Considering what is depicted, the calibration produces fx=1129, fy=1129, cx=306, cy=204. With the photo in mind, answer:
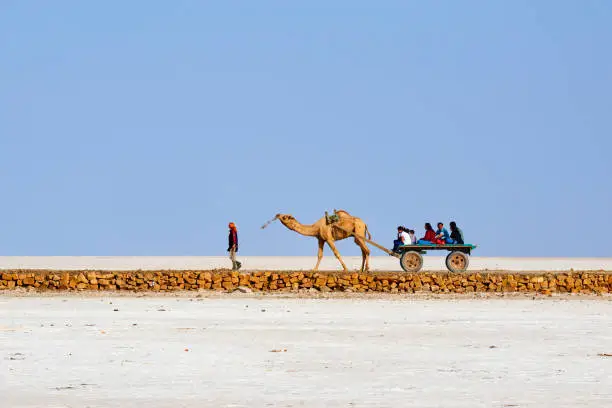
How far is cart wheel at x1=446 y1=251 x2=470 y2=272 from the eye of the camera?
32594mm

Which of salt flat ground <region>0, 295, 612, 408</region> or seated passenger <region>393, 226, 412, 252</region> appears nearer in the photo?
salt flat ground <region>0, 295, 612, 408</region>

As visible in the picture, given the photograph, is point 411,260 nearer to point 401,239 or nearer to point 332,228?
point 401,239

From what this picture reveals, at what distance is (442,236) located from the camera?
107 feet

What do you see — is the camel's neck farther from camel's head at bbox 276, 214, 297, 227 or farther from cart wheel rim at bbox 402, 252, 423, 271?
cart wheel rim at bbox 402, 252, 423, 271

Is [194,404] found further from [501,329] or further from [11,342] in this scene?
[501,329]

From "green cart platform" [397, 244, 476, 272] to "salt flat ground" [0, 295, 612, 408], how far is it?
8548 mm

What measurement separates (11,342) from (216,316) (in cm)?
573

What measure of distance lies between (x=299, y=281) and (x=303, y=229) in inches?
180

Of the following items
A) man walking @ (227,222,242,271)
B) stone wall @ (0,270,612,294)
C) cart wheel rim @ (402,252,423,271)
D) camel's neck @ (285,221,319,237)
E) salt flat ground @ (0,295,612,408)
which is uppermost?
camel's neck @ (285,221,319,237)

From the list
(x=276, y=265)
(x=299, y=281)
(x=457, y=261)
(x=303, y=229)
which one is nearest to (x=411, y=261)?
(x=457, y=261)

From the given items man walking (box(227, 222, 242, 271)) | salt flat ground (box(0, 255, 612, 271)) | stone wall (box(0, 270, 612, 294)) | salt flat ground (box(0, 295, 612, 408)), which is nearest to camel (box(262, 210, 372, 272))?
man walking (box(227, 222, 242, 271))

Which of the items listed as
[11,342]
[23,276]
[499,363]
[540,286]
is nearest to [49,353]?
[11,342]

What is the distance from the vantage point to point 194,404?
1013cm

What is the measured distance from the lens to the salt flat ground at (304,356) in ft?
34.9
